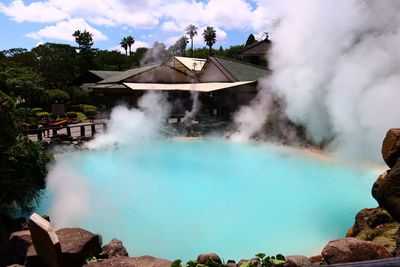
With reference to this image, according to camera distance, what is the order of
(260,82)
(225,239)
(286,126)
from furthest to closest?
(260,82) → (286,126) → (225,239)

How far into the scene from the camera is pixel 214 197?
8383 mm

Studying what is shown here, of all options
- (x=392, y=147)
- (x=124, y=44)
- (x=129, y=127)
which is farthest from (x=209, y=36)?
(x=392, y=147)

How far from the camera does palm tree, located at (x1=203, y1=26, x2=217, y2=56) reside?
2012 inches

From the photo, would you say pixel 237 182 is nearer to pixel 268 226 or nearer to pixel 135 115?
pixel 268 226

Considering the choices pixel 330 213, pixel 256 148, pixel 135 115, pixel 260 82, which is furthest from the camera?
pixel 260 82

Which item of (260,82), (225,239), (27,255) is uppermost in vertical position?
(260,82)

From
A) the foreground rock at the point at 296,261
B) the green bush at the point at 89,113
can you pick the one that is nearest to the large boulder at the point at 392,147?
the foreground rock at the point at 296,261

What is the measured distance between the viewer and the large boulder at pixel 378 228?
5133 mm

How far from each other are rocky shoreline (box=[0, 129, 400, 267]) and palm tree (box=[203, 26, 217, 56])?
1858 inches

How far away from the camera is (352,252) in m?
4.31

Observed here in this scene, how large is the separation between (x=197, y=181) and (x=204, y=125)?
321 inches

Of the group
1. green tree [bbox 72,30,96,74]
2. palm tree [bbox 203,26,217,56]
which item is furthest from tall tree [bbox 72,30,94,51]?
palm tree [bbox 203,26,217,56]

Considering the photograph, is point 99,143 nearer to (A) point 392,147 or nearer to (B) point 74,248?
(B) point 74,248

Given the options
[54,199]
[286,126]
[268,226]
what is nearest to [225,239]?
[268,226]
